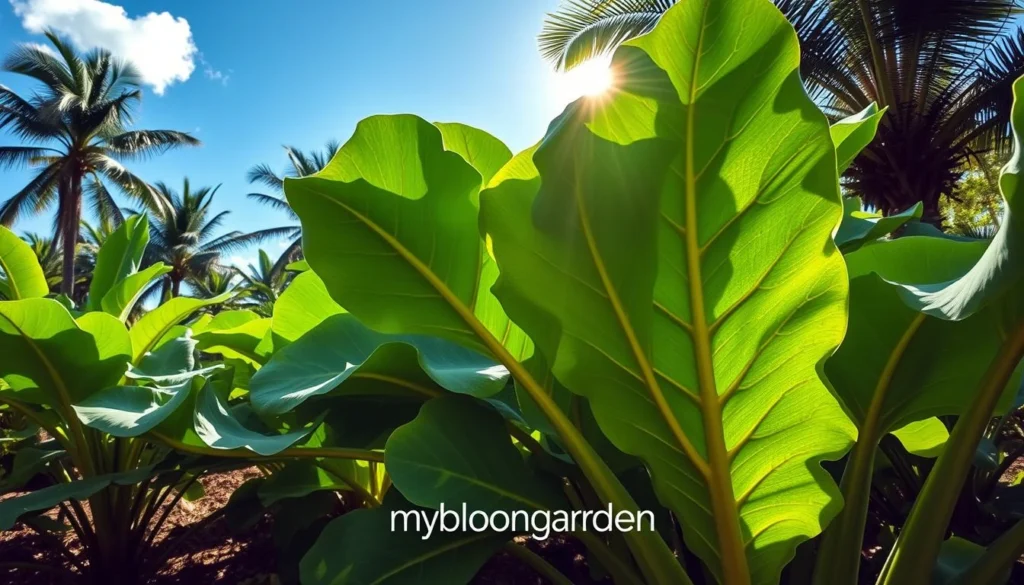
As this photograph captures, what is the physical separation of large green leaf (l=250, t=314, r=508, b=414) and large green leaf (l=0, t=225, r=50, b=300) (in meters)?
1.32

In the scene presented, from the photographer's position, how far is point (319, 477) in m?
1.28

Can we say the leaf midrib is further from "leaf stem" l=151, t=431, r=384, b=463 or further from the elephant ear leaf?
"leaf stem" l=151, t=431, r=384, b=463

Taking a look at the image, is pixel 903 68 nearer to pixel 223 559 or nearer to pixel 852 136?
pixel 852 136

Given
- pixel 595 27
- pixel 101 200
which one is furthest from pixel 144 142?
pixel 595 27

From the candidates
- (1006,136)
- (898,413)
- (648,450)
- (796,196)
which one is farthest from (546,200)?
(1006,136)

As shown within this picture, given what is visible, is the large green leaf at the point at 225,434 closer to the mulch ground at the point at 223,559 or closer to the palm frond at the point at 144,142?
the mulch ground at the point at 223,559

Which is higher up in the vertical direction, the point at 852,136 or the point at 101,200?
the point at 101,200

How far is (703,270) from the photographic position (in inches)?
22.2

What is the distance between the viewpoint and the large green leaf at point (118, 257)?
1773 millimetres

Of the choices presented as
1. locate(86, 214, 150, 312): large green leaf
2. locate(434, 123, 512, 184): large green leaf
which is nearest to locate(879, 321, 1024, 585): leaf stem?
locate(434, 123, 512, 184): large green leaf

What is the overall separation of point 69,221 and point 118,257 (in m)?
14.0

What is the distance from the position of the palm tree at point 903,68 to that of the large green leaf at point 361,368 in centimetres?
499

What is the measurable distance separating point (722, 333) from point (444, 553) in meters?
0.51

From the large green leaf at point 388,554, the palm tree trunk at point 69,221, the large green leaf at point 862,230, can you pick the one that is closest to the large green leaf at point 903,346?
the large green leaf at point 862,230
